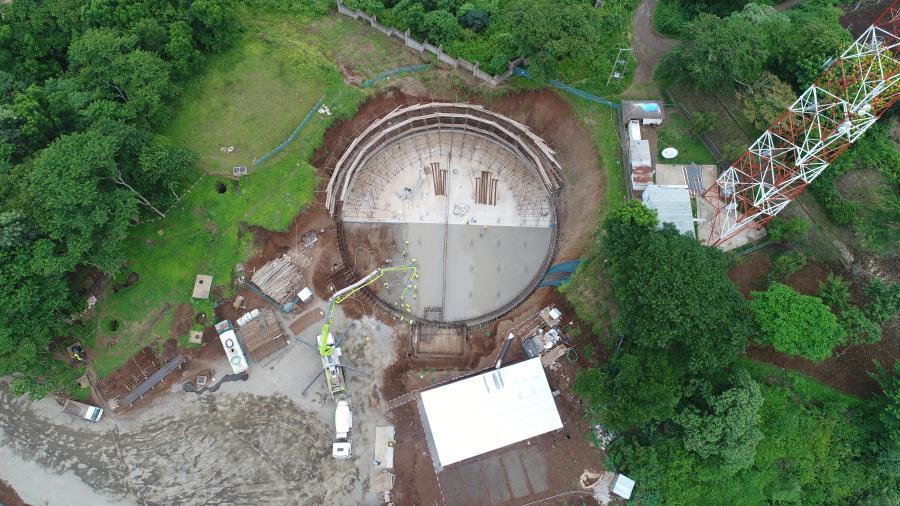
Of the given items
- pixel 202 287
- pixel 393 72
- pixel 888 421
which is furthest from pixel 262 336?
pixel 888 421

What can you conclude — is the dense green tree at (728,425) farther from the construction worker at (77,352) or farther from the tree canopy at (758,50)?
the construction worker at (77,352)

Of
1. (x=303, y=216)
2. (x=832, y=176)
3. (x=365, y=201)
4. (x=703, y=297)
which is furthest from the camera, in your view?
(x=365, y=201)

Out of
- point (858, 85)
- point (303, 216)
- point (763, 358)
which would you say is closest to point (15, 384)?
point (303, 216)

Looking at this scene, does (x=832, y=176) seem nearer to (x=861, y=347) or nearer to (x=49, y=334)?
(x=861, y=347)

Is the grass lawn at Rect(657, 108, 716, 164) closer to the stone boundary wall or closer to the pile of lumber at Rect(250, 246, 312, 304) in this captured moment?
the stone boundary wall

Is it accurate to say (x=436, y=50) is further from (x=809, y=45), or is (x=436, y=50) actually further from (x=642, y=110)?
(x=809, y=45)
